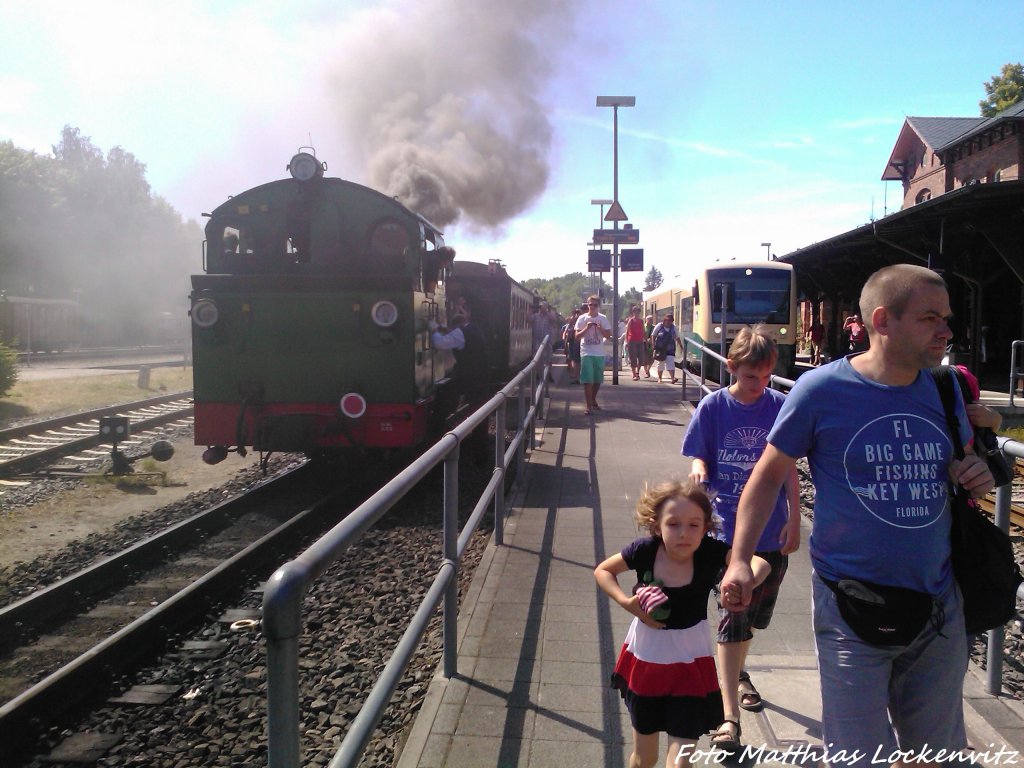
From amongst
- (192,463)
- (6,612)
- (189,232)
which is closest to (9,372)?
(192,463)

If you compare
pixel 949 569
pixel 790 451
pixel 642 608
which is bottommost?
pixel 642 608

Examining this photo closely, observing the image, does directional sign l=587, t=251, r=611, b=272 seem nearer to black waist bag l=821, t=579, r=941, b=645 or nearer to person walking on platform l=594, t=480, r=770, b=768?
person walking on platform l=594, t=480, r=770, b=768

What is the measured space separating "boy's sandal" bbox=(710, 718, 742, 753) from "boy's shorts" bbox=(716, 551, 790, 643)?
1.01ft

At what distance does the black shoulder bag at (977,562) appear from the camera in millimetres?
2395

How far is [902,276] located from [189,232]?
61.6m

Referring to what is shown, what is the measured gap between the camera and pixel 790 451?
8.26 feet

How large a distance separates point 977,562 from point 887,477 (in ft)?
1.12

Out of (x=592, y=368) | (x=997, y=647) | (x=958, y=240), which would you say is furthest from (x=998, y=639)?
(x=958, y=240)

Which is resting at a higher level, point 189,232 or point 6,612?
point 189,232

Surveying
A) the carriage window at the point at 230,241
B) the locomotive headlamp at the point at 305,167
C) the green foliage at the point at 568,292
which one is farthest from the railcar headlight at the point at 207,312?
the green foliage at the point at 568,292

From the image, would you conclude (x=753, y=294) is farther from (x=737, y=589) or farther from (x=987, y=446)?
(x=737, y=589)

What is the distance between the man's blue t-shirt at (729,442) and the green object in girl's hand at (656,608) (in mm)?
817

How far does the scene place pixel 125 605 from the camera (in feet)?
18.3

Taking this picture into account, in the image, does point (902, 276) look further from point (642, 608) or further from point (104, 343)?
point (104, 343)
